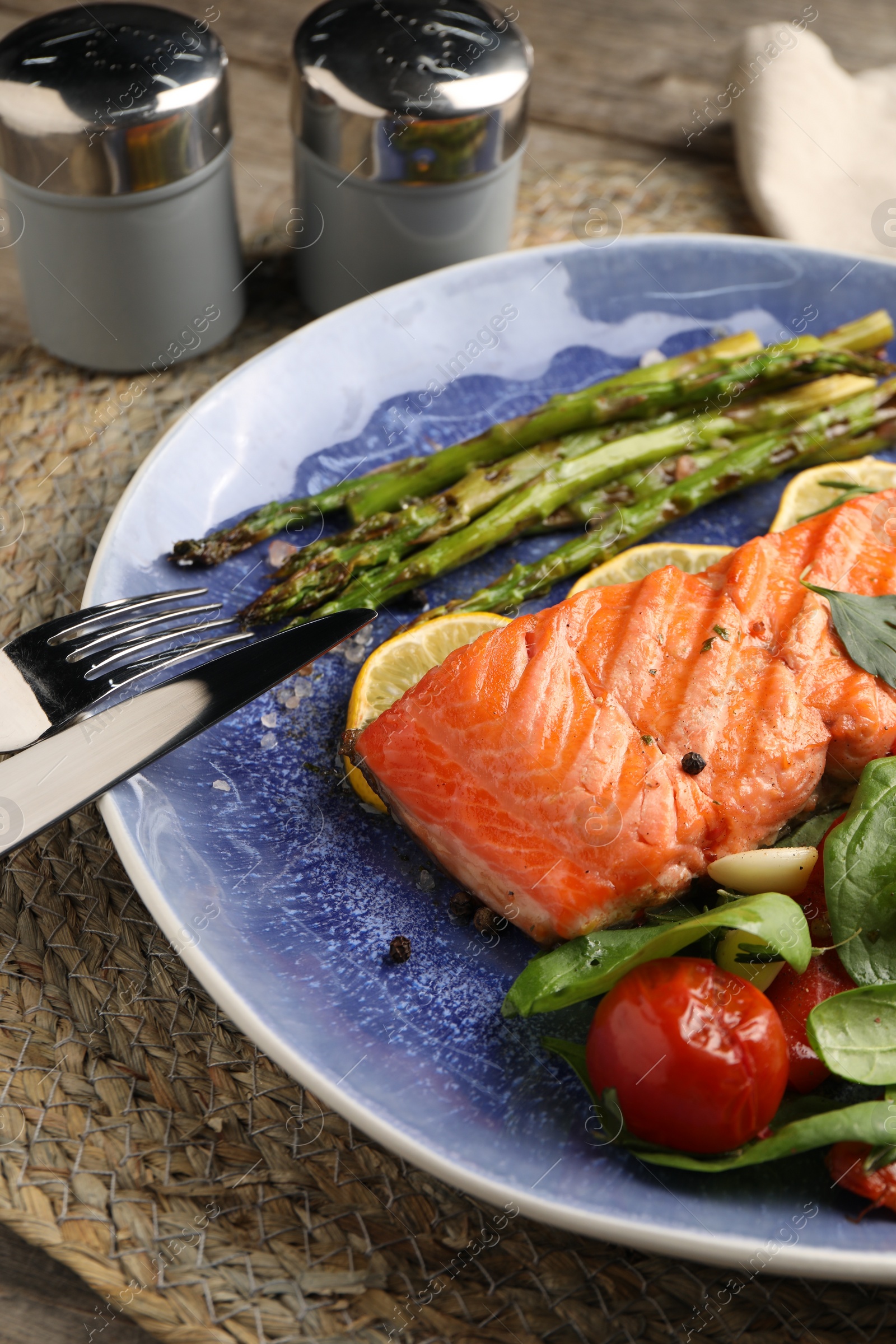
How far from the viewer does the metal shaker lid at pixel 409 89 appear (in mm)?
4109

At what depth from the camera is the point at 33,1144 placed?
2.73m

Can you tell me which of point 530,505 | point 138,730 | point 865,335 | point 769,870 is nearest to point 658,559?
point 530,505

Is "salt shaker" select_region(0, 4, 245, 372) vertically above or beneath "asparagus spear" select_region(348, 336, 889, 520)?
above

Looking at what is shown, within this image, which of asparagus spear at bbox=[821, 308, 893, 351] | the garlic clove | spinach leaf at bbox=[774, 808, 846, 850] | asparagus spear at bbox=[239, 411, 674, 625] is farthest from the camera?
asparagus spear at bbox=[821, 308, 893, 351]

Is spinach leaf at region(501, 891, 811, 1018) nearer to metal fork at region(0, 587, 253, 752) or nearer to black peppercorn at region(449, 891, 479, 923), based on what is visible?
black peppercorn at region(449, 891, 479, 923)

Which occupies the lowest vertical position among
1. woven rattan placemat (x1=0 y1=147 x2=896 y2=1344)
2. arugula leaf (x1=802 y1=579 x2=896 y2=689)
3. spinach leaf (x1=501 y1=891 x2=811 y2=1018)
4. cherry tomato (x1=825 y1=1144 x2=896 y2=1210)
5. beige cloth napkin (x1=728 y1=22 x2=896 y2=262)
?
woven rattan placemat (x1=0 y1=147 x2=896 y2=1344)

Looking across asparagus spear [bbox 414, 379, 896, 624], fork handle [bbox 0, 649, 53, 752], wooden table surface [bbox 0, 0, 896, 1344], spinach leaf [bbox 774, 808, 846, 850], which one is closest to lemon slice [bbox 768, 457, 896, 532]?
asparagus spear [bbox 414, 379, 896, 624]

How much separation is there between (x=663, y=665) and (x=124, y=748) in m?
1.53

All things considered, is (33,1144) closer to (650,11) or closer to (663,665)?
(663,665)

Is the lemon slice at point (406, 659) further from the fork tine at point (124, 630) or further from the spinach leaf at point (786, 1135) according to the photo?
the spinach leaf at point (786, 1135)

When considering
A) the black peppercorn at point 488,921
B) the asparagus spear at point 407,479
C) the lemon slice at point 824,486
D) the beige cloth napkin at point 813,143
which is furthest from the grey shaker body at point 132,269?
the black peppercorn at point 488,921

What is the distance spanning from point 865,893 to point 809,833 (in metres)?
0.44

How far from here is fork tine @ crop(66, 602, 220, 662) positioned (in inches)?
127

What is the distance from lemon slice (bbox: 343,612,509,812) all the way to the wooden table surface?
8.11 ft
